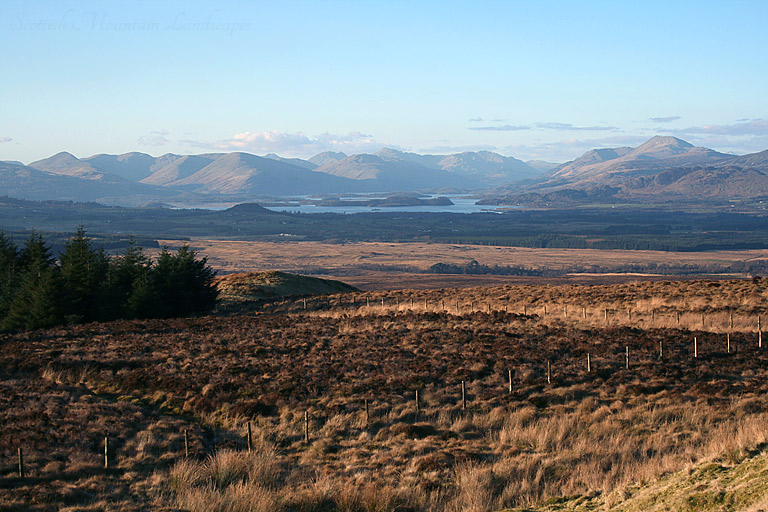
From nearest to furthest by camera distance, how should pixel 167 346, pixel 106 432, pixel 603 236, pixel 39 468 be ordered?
pixel 39 468 < pixel 106 432 < pixel 167 346 < pixel 603 236

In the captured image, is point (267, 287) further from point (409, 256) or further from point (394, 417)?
point (409, 256)

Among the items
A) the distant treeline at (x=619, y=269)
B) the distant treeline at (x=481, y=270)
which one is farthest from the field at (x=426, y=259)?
the distant treeline at (x=481, y=270)

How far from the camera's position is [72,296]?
3381 cm

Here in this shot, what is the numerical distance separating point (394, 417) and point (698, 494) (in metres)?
7.19

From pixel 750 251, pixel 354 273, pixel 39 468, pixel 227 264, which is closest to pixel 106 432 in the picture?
pixel 39 468

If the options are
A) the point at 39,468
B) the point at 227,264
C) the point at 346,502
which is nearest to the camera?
the point at 346,502

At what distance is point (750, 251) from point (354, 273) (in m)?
105

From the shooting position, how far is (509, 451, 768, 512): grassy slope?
776 centimetres

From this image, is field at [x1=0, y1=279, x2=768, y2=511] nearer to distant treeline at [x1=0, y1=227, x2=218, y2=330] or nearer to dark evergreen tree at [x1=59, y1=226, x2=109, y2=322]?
distant treeline at [x1=0, y1=227, x2=218, y2=330]

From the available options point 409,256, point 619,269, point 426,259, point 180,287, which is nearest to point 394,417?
point 180,287

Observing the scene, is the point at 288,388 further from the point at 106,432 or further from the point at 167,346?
the point at 167,346

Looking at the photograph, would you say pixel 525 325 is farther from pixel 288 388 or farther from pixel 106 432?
pixel 106 432

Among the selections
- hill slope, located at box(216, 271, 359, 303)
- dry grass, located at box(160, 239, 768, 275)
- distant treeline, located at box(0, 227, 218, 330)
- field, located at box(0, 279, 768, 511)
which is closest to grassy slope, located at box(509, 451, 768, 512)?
field, located at box(0, 279, 768, 511)

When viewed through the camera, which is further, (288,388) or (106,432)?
(288,388)
